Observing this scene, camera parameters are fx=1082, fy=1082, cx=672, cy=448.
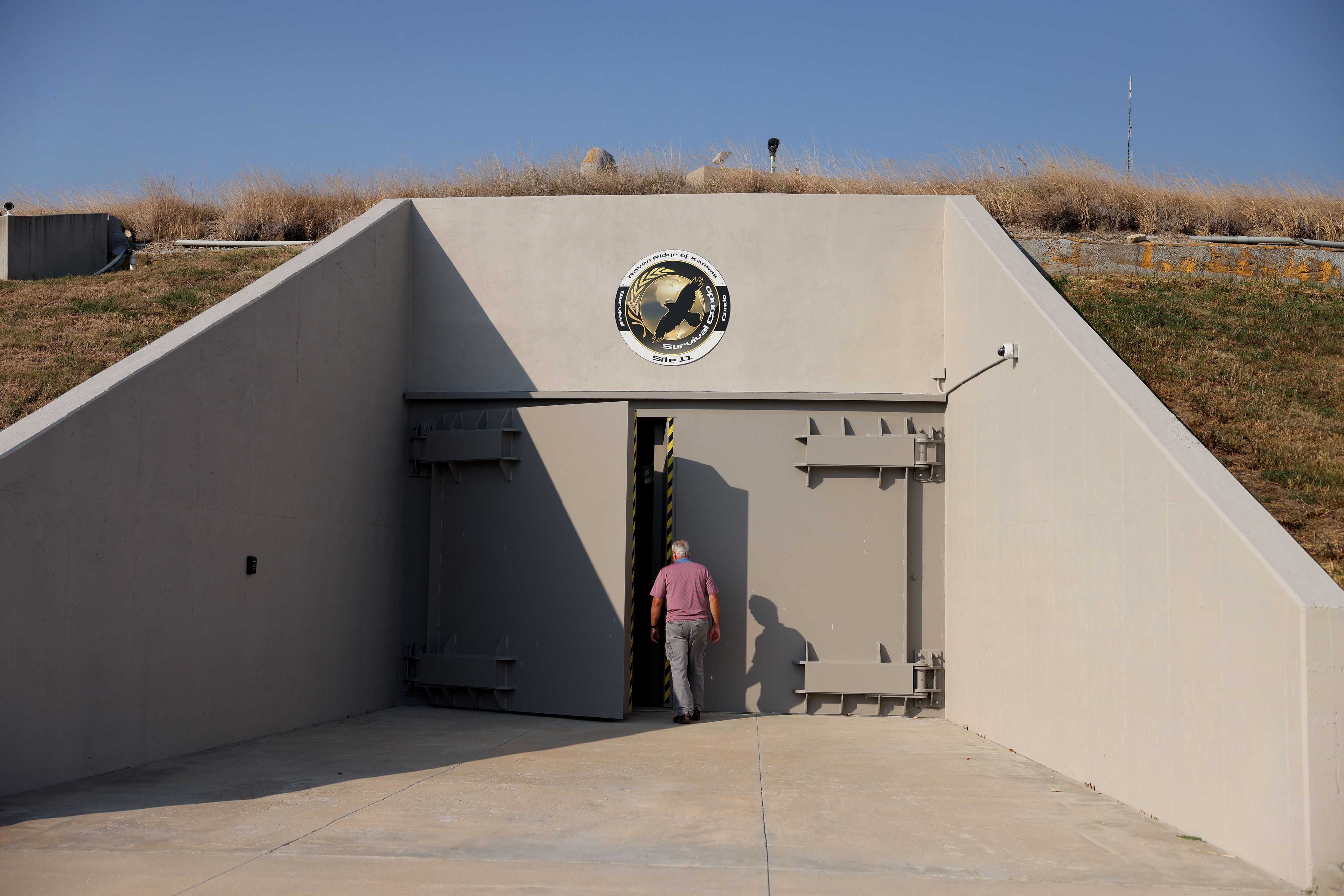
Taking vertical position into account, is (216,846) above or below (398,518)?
below

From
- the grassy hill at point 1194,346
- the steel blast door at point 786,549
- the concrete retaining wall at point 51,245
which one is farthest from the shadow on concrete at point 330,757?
the concrete retaining wall at point 51,245

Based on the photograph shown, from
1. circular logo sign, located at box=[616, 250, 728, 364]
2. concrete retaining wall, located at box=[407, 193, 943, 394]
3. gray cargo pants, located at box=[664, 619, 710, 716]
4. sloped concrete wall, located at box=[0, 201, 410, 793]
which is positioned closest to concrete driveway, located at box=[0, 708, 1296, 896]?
sloped concrete wall, located at box=[0, 201, 410, 793]

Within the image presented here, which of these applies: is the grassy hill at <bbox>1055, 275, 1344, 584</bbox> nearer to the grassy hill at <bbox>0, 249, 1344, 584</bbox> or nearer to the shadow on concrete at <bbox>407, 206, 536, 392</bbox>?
the grassy hill at <bbox>0, 249, 1344, 584</bbox>

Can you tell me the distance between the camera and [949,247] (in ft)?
35.9

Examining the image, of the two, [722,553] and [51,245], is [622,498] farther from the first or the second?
[51,245]

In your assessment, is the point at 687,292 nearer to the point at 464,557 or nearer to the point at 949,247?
the point at 949,247

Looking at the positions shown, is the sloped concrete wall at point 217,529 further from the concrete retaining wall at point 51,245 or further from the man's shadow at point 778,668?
the concrete retaining wall at point 51,245

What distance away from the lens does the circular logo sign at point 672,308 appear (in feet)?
36.8

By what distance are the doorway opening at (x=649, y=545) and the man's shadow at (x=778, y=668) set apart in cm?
94

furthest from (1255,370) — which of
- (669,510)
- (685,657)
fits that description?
(685,657)

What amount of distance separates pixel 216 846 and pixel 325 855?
1.74ft

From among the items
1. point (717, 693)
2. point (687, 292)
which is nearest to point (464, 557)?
point (717, 693)

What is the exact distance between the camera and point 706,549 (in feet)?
35.7

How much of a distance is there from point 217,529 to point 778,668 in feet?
17.9
